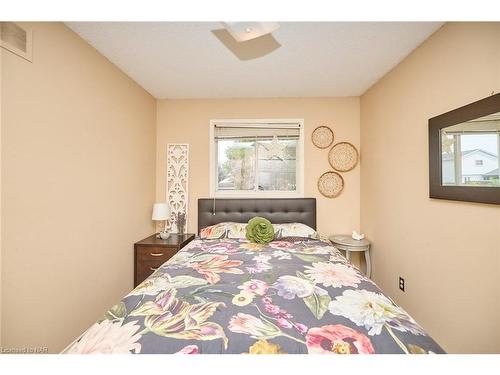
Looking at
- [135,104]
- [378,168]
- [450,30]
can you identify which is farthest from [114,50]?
[378,168]

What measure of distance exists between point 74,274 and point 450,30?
129 inches

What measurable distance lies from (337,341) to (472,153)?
4.78ft

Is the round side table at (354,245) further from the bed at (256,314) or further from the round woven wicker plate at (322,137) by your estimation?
the round woven wicker plate at (322,137)

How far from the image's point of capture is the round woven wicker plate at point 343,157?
3.18 meters

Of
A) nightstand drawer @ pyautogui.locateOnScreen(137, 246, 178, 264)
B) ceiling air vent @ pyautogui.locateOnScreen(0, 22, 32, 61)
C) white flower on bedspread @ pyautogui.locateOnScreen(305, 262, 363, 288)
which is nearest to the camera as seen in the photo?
ceiling air vent @ pyautogui.locateOnScreen(0, 22, 32, 61)

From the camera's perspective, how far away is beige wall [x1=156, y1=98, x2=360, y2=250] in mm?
3219

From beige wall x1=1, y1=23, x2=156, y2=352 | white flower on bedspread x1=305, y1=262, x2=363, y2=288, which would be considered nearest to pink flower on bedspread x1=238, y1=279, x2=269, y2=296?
white flower on bedspread x1=305, y1=262, x2=363, y2=288

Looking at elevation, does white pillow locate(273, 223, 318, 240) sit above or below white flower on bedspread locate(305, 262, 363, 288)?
above

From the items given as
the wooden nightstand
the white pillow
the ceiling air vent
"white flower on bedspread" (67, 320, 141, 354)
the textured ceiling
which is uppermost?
the textured ceiling

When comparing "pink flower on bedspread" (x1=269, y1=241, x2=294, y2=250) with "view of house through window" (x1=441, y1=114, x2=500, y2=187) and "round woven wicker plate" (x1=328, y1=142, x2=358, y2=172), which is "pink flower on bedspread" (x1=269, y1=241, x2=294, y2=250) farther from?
"view of house through window" (x1=441, y1=114, x2=500, y2=187)

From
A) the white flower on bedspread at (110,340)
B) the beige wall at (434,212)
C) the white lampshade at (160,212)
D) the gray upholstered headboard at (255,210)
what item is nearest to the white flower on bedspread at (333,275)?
the beige wall at (434,212)

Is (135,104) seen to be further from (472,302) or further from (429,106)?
(472,302)

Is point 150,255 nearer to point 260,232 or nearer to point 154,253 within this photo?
point 154,253

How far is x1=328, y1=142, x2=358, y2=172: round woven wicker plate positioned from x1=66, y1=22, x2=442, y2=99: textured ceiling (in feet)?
2.29
